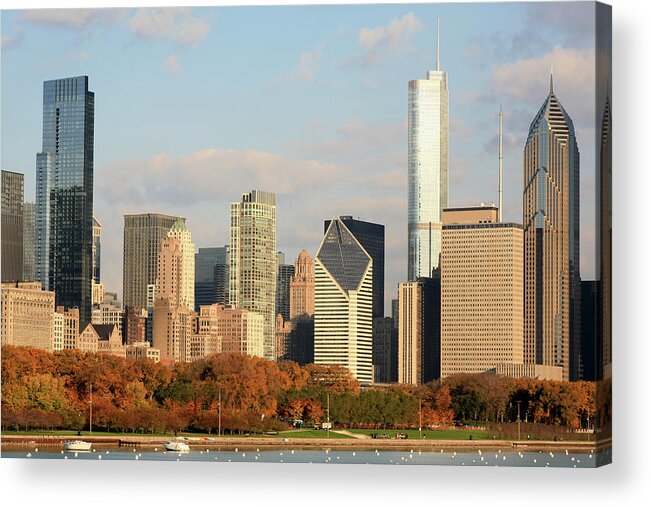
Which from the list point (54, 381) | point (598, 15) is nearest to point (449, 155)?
point (598, 15)

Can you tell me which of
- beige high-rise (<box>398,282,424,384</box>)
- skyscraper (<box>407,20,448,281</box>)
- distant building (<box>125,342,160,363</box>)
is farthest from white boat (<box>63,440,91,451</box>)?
beige high-rise (<box>398,282,424,384</box>)

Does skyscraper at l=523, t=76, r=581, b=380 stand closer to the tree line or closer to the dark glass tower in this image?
the tree line

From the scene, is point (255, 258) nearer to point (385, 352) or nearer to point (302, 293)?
point (385, 352)

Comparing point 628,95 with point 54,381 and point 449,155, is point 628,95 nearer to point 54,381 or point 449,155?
point 449,155

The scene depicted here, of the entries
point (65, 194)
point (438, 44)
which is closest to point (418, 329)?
point (65, 194)

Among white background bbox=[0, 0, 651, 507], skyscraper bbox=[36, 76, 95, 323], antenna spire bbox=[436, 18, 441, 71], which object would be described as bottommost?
white background bbox=[0, 0, 651, 507]

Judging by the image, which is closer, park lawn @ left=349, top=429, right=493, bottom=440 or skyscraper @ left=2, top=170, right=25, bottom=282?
park lawn @ left=349, top=429, right=493, bottom=440
